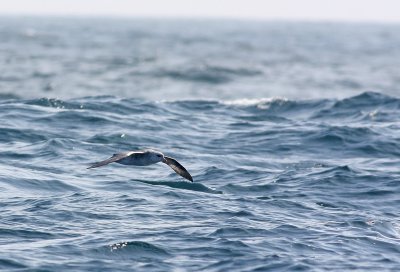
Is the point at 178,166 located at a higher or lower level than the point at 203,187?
higher

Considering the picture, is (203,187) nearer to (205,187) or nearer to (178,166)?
(205,187)

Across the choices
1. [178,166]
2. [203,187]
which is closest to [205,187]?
[203,187]

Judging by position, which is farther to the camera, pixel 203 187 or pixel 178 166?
pixel 203 187

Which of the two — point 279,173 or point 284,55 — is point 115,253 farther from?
point 284,55

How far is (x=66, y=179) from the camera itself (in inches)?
954

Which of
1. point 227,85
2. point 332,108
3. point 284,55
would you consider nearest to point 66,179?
point 332,108

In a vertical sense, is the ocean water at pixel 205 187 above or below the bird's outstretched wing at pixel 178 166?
below

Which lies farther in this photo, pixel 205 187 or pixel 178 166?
pixel 205 187

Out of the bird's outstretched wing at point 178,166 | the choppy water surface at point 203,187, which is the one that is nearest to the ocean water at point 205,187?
the choppy water surface at point 203,187

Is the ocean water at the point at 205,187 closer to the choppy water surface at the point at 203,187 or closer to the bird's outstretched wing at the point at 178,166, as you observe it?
the choppy water surface at the point at 203,187

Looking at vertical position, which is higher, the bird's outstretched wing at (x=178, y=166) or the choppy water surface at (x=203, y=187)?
the bird's outstretched wing at (x=178, y=166)

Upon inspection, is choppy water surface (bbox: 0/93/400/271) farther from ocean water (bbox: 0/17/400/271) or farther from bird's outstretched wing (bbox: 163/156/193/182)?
bird's outstretched wing (bbox: 163/156/193/182)

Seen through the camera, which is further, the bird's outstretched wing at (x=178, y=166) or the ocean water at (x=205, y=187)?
the bird's outstretched wing at (x=178, y=166)

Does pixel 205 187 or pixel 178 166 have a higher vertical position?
pixel 178 166
